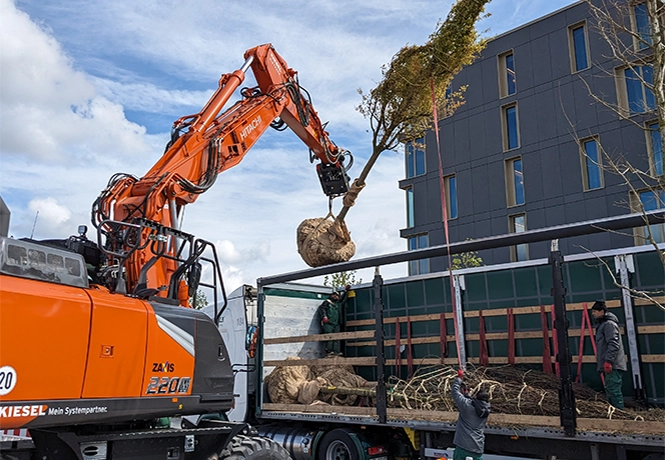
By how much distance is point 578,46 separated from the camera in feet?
77.5

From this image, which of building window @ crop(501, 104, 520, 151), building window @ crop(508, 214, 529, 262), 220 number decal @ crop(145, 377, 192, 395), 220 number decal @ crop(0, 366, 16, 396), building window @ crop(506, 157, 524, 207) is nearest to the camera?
220 number decal @ crop(0, 366, 16, 396)

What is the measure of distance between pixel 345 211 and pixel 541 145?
16897 mm

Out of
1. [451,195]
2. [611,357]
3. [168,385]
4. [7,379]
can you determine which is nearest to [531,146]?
[451,195]

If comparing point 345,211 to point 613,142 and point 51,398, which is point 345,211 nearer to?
point 51,398

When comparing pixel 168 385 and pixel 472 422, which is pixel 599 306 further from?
pixel 168 385

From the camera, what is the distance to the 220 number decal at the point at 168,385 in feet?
18.0

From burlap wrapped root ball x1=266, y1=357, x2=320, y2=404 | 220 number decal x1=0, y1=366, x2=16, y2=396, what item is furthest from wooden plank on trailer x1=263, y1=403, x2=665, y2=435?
220 number decal x1=0, y1=366, x2=16, y2=396

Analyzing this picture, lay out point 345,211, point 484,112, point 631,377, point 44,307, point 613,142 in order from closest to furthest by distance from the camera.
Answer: point 44,307 < point 631,377 < point 345,211 < point 613,142 < point 484,112

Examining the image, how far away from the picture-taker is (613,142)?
2186 cm

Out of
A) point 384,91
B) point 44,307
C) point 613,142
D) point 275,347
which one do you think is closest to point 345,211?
point 384,91

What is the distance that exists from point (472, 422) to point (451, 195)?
69.9 feet

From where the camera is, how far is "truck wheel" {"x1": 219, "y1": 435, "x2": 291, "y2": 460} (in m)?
6.46

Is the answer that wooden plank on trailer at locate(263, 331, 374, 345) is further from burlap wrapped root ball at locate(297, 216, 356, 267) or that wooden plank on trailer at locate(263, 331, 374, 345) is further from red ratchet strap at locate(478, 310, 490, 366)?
red ratchet strap at locate(478, 310, 490, 366)

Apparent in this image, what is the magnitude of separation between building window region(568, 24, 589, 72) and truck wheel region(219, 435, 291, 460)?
2119 centimetres
